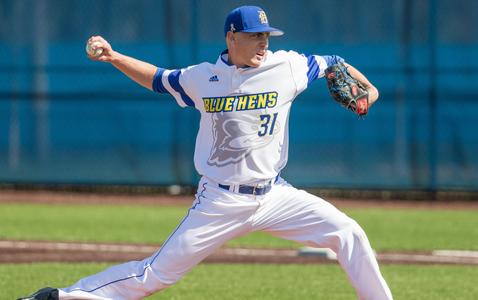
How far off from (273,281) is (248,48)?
317 centimetres

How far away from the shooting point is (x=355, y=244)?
20.9 feet

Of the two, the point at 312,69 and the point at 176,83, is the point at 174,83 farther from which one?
the point at 312,69

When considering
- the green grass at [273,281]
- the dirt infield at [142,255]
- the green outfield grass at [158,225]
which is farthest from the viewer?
the green outfield grass at [158,225]

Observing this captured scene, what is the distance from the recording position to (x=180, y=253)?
20.5 ft

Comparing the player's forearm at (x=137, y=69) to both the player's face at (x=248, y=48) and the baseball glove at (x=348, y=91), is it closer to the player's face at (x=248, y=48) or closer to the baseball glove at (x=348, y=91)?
the player's face at (x=248, y=48)

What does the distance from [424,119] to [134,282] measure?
9961 millimetres

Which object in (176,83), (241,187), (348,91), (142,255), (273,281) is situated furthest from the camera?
(142,255)

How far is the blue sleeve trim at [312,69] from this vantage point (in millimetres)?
6691

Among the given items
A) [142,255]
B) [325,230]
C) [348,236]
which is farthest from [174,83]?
[142,255]

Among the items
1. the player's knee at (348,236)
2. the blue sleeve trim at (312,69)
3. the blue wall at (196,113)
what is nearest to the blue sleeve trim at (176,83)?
the blue sleeve trim at (312,69)

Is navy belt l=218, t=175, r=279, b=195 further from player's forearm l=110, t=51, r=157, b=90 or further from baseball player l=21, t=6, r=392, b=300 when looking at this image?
player's forearm l=110, t=51, r=157, b=90

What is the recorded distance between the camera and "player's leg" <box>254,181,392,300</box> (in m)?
6.34

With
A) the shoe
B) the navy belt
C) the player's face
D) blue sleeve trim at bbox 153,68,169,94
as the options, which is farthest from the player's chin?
the shoe

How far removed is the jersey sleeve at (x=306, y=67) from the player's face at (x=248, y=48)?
25cm
